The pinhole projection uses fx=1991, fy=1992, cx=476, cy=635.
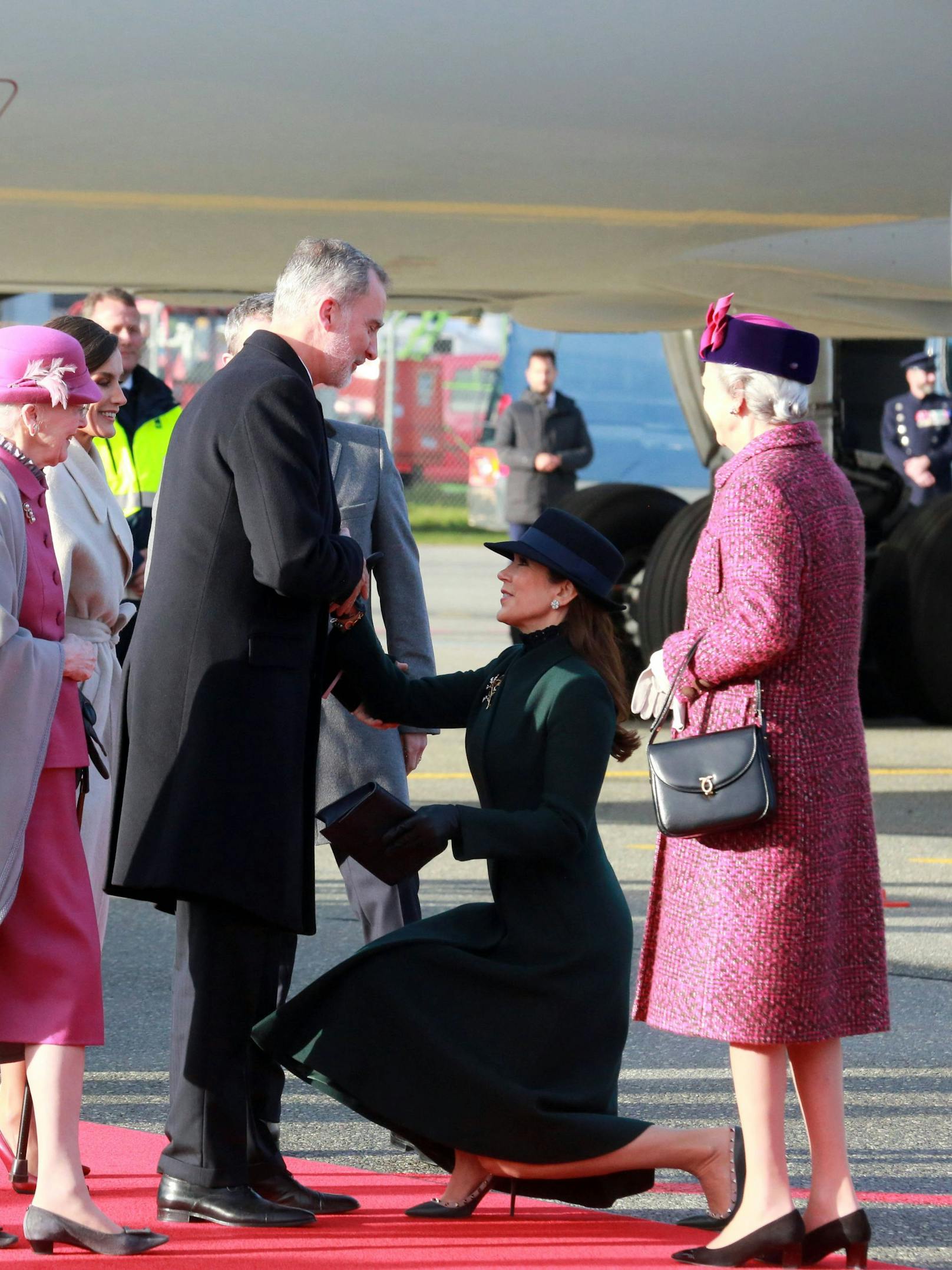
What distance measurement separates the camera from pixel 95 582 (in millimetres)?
3961

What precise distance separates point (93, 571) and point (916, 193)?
17.2 feet

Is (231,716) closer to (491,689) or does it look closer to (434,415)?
(491,689)

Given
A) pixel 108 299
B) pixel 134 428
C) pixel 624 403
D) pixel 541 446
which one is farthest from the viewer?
pixel 624 403

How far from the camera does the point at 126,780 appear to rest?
11.4 feet

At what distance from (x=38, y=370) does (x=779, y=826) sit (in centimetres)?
145

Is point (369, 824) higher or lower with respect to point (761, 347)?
lower

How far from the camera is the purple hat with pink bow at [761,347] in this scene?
10.9 ft

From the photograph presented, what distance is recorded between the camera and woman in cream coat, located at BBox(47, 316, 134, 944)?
3945mm

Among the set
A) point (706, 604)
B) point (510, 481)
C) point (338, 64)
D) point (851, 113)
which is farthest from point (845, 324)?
point (706, 604)

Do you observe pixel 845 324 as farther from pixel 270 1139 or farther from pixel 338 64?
pixel 270 1139

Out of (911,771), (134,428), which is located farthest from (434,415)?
Result: (134,428)

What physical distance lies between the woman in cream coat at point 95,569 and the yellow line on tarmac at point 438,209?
11.5ft

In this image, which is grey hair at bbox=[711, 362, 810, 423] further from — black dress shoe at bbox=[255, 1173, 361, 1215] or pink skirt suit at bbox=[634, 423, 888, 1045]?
black dress shoe at bbox=[255, 1173, 361, 1215]

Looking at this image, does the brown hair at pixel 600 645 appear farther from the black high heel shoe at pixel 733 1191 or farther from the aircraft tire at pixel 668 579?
the aircraft tire at pixel 668 579
